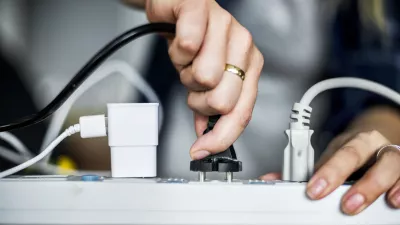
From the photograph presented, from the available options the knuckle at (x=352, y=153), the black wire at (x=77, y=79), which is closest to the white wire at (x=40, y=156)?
the black wire at (x=77, y=79)

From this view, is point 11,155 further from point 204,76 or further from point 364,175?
point 364,175

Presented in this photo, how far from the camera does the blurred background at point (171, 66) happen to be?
2.64ft

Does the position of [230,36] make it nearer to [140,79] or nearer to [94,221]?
[94,221]

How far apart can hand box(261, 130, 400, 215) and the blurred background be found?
34cm

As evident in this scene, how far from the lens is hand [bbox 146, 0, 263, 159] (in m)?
0.43

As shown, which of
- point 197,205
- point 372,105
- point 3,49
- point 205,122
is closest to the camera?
point 197,205

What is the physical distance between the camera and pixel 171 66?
0.81 metres

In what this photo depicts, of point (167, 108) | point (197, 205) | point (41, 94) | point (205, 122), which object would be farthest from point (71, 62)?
point (197, 205)

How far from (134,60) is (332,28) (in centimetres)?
33

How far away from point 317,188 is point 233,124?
0.12 metres

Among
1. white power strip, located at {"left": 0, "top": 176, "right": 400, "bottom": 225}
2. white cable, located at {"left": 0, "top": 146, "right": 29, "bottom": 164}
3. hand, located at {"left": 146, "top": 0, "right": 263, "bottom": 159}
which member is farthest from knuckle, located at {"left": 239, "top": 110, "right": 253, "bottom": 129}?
white cable, located at {"left": 0, "top": 146, "right": 29, "bottom": 164}

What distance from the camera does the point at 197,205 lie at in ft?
1.21

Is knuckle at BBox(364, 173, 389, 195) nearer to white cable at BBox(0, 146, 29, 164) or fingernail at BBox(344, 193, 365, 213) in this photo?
fingernail at BBox(344, 193, 365, 213)

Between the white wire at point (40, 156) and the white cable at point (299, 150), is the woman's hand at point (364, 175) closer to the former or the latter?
the white cable at point (299, 150)
